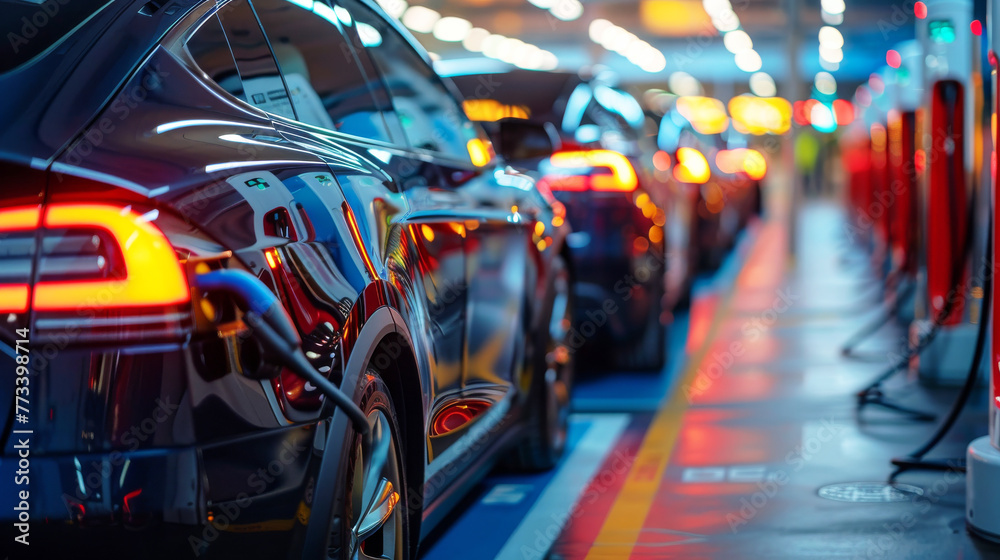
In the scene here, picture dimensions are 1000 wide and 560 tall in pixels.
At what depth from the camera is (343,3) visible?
372 cm

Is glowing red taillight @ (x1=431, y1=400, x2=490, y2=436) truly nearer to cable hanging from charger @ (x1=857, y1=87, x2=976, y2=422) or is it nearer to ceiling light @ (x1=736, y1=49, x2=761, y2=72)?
cable hanging from charger @ (x1=857, y1=87, x2=976, y2=422)

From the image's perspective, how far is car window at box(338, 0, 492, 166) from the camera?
385 centimetres

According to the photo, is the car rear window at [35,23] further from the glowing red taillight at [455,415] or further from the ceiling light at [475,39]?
the ceiling light at [475,39]

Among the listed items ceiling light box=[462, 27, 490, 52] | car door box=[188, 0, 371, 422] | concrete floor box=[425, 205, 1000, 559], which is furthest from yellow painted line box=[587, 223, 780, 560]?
ceiling light box=[462, 27, 490, 52]

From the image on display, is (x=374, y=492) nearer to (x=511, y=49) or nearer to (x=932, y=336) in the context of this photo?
(x=932, y=336)

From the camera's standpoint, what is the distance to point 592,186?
22.7 feet

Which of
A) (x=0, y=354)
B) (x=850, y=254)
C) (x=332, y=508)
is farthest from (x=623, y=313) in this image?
(x=850, y=254)

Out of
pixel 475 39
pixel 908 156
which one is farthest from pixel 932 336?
pixel 475 39

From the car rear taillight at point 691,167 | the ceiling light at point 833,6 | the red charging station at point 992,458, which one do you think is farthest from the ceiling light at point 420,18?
the red charging station at point 992,458

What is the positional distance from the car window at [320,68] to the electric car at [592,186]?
326 cm

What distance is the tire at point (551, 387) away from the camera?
4781mm

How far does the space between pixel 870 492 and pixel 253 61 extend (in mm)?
3152

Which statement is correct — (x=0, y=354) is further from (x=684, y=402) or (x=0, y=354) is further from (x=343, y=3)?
(x=684, y=402)

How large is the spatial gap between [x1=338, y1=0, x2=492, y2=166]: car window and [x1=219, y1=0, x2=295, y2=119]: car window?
2.89ft
